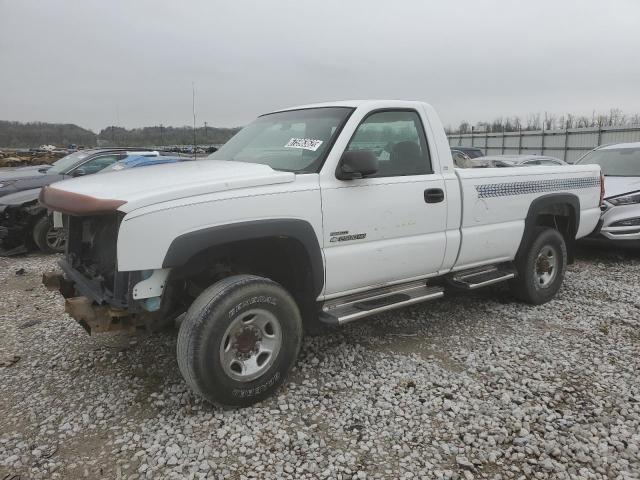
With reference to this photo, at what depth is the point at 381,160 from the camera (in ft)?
12.4

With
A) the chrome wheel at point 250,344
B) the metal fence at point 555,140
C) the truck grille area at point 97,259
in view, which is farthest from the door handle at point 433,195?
the metal fence at point 555,140

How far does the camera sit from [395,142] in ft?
13.0

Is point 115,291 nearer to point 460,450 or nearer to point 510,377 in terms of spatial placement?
point 460,450

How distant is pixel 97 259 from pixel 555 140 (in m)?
24.7

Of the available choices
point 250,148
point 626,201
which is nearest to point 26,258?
point 250,148

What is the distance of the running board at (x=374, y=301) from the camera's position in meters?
3.46

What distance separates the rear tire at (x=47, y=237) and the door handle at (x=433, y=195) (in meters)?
5.99

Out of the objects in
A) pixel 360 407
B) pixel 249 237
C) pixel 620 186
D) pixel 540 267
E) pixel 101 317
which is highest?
pixel 620 186

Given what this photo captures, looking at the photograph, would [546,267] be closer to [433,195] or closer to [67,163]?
[433,195]

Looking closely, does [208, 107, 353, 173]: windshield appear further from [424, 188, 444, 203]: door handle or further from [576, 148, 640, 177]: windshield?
[576, 148, 640, 177]: windshield

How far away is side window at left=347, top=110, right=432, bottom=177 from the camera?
3.75 meters

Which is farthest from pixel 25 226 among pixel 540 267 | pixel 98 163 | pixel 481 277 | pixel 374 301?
pixel 540 267

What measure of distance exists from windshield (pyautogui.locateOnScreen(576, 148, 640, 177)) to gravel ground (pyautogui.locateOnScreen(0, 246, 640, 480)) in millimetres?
4152

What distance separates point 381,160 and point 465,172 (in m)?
0.89
